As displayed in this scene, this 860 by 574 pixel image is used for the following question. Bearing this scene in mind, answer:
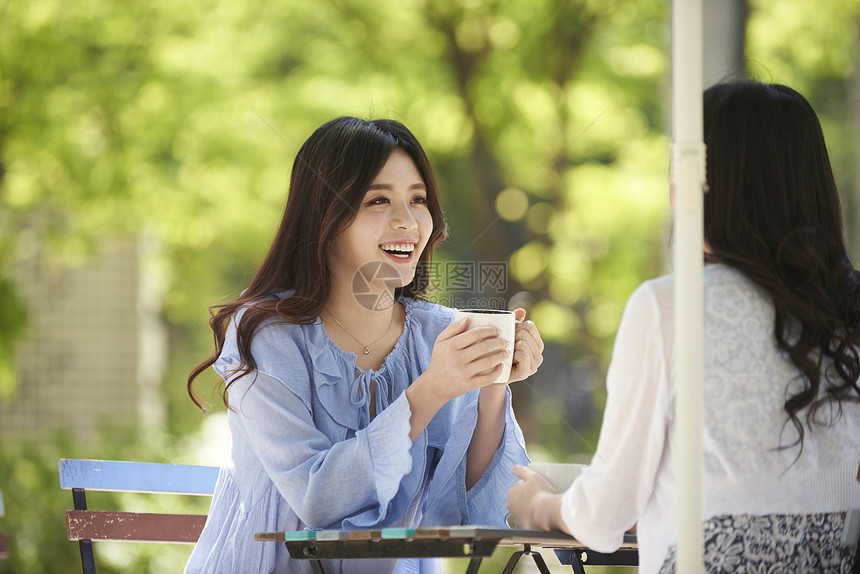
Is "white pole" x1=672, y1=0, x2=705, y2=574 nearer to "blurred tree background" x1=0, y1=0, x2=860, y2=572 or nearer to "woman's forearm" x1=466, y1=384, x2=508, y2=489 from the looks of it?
"woman's forearm" x1=466, y1=384, x2=508, y2=489

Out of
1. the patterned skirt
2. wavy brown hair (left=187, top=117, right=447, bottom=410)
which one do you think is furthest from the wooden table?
wavy brown hair (left=187, top=117, right=447, bottom=410)

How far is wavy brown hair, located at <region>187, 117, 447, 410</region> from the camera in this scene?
2266 millimetres

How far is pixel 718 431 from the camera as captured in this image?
152 centimetres

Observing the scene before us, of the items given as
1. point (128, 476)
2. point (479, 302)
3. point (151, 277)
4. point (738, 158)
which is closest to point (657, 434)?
point (738, 158)

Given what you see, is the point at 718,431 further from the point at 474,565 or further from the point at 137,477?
the point at 137,477

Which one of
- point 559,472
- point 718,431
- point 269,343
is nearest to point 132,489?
point 269,343

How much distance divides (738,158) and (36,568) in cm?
520

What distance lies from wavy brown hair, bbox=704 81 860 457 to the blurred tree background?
3.97 metres

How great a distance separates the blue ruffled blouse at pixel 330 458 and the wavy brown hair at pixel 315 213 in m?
0.08

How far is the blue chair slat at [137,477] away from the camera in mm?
2576

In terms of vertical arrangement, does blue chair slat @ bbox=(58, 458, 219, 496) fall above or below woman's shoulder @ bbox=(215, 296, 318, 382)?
below

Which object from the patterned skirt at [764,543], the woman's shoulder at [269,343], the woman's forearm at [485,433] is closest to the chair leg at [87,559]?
the woman's shoulder at [269,343]

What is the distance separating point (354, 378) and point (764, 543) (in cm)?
102

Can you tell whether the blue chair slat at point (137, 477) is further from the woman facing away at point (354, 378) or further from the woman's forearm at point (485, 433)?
the woman's forearm at point (485, 433)
